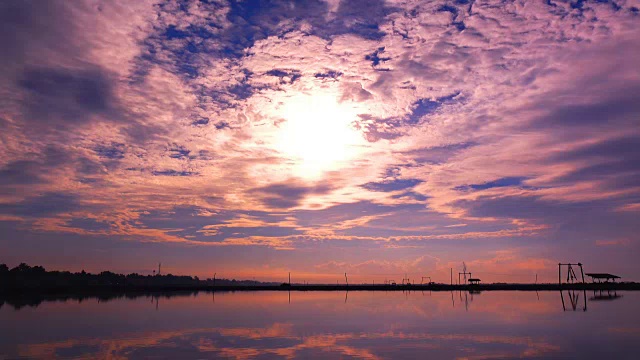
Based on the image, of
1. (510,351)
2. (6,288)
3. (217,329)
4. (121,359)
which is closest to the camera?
(121,359)

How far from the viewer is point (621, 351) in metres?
32.4

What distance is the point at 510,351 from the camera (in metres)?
32.1

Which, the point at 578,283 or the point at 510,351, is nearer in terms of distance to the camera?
the point at 510,351

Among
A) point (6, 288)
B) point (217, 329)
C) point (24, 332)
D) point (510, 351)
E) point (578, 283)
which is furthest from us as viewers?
point (578, 283)

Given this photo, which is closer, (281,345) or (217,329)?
(281,345)

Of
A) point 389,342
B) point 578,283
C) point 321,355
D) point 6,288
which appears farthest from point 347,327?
point 578,283

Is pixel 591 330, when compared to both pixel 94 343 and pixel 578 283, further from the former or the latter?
pixel 578 283

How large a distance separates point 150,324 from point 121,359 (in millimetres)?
21528

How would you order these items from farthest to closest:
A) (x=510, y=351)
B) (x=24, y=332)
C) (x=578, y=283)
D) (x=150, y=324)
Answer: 1. (x=578, y=283)
2. (x=150, y=324)
3. (x=24, y=332)
4. (x=510, y=351)

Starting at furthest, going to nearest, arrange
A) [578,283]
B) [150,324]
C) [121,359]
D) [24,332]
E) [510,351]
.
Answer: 1. [578,283]
2. [150,324]
3. [24,332]
4. [510,351]
5. [121,359]

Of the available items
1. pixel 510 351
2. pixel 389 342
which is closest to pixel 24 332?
pixel 389 342

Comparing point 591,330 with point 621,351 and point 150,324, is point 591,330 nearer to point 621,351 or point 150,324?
point 621,351

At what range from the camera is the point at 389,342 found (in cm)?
3588

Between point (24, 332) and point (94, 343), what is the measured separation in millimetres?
11321
